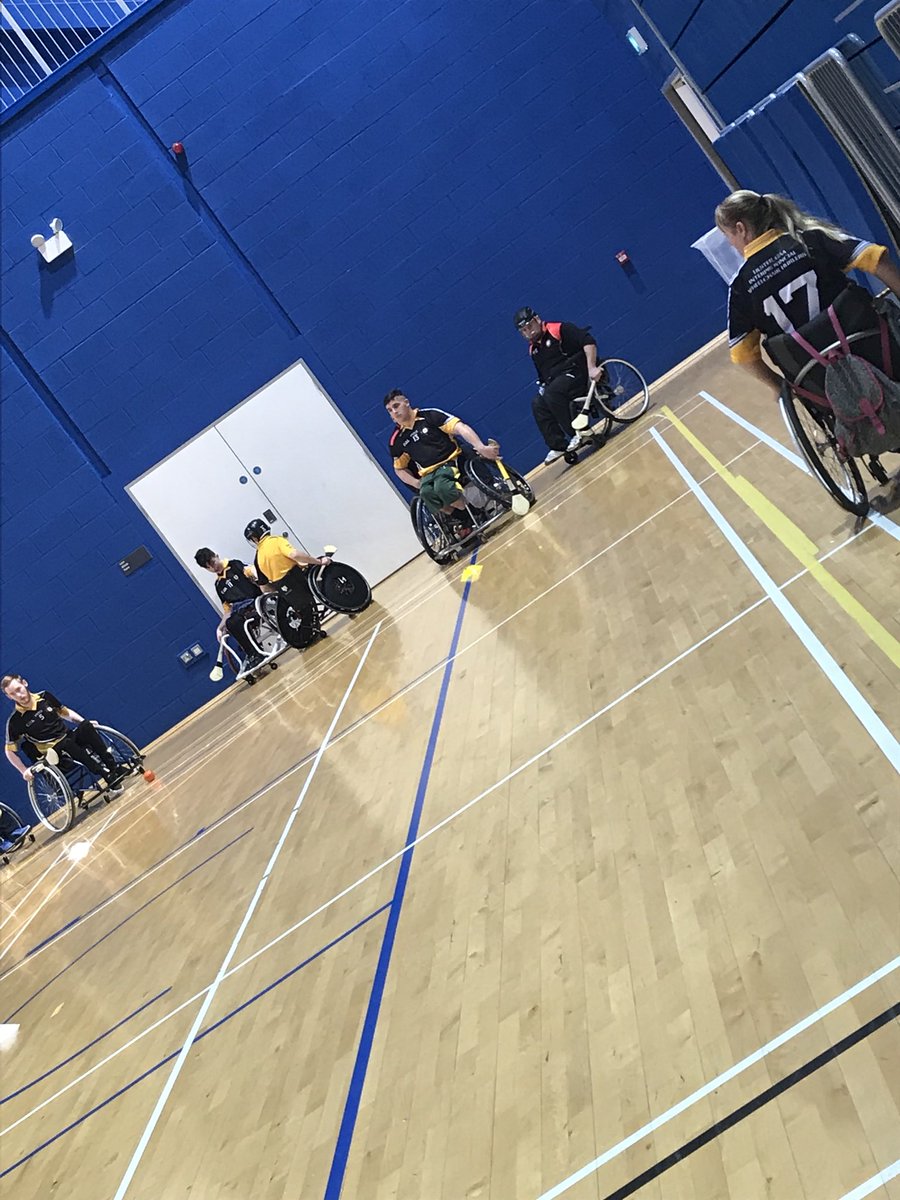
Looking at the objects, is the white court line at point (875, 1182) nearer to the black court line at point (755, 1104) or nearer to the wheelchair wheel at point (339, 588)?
the black court line at point (755, 1104)

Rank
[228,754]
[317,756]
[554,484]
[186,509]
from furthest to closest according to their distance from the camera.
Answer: [186,509]
[554,484]
[228,754]
[317,756]

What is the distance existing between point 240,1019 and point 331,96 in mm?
8095

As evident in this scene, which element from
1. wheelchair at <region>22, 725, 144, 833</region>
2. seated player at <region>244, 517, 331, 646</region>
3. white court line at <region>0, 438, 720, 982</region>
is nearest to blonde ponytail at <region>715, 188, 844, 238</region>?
white court line at <region>0, 438, 720, 982</region>

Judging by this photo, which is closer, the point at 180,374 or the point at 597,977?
the point at 597,977

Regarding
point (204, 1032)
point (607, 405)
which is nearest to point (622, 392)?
point (607, 405)

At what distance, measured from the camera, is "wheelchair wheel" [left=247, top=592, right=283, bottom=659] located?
9.45 metres

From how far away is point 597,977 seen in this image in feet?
7.68

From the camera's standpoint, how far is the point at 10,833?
9766 mm

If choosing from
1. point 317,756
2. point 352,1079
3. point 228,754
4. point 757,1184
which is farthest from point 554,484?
point 757,1184

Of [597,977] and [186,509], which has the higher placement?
[186,509]

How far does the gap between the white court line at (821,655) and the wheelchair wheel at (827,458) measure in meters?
0.33

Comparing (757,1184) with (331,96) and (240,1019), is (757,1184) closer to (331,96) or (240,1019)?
(240,1019)

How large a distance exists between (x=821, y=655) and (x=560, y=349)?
5.72m

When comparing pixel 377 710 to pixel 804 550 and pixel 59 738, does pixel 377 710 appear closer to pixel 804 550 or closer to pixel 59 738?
pixel 804 550
